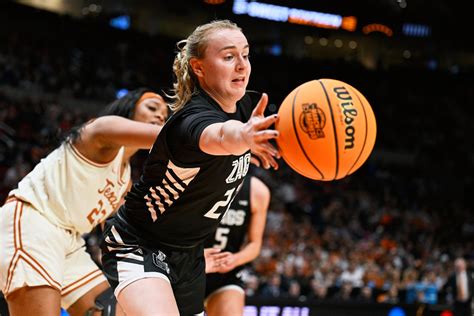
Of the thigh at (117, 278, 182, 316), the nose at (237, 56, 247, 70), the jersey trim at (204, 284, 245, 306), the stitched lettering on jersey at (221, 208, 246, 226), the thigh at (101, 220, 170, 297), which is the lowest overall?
the jersey trim at (204, 284, 245, 306)

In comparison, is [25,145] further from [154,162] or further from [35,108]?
[154,162]

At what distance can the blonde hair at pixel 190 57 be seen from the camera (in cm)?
303

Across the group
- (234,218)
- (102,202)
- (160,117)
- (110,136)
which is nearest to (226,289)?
(234,218)

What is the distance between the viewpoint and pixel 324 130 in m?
2.52

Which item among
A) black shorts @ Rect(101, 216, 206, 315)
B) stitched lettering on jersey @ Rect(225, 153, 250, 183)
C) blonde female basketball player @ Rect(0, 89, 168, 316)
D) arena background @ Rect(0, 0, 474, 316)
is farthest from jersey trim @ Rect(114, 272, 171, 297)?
arena background @ Rect(0, 0, 474, 316)

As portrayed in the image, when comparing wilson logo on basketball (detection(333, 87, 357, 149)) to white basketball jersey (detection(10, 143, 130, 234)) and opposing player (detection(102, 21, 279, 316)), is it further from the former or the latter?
white basketball jersey (detection(10, 143, 130, 234))

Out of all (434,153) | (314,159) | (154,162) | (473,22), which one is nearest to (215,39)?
(154,162)

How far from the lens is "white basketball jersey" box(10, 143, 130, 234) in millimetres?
3637

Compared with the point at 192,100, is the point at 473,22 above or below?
above

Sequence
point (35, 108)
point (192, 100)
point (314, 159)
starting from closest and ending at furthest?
point (314, 159) < point (192, 100) < point (35, 108)

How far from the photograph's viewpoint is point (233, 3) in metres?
20.0

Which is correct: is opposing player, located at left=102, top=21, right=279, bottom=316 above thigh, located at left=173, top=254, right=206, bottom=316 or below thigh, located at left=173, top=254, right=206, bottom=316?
above

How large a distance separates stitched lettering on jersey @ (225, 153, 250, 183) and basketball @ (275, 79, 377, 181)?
0.38 m

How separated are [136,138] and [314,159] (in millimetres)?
1012
